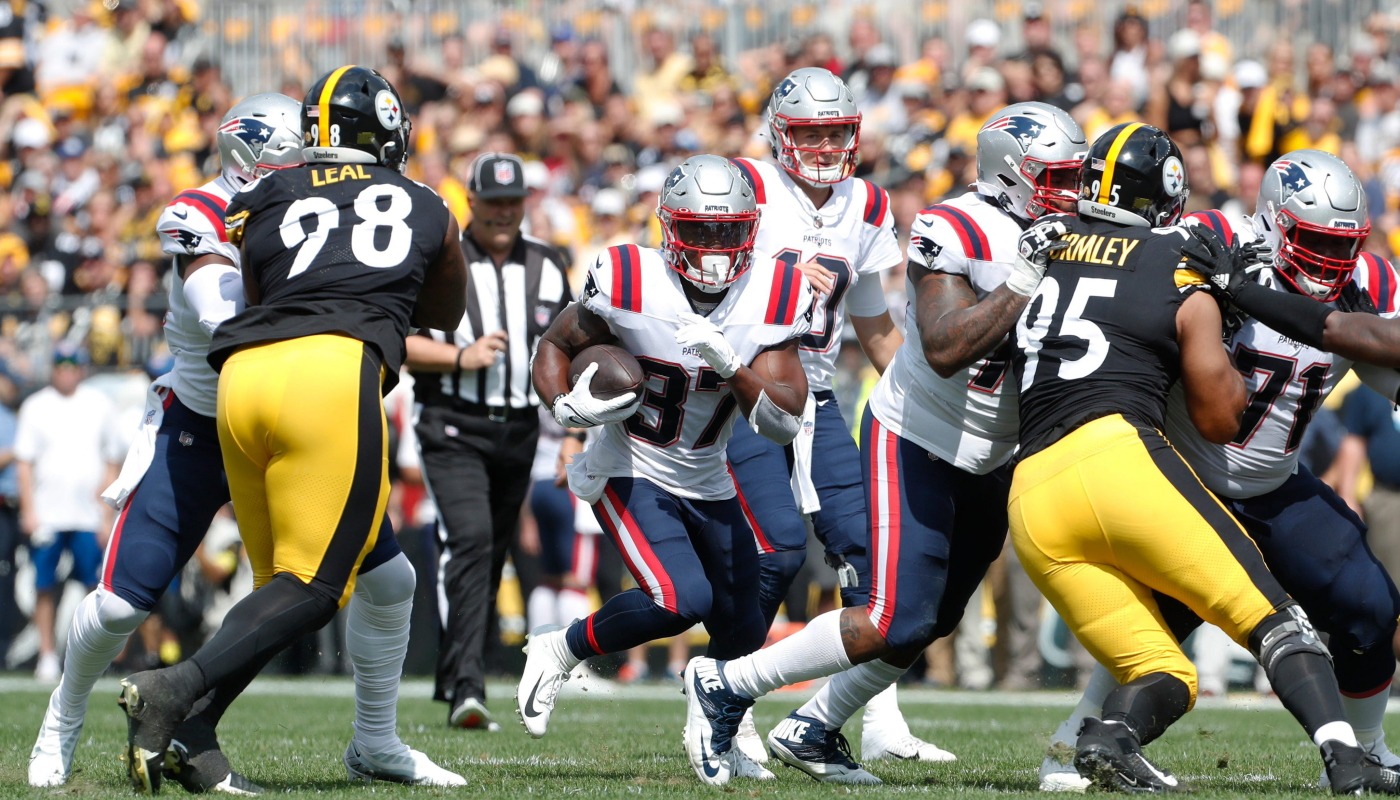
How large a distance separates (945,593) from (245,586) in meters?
6.72

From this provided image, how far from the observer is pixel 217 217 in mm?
5059

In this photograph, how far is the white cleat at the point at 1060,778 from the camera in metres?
4.64

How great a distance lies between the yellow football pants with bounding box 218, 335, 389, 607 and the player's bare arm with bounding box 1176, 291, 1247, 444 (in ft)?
6.84

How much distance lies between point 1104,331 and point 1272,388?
0.73 m

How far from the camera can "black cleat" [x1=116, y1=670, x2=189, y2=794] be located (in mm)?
4258

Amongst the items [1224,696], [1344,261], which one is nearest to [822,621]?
[1344,261]

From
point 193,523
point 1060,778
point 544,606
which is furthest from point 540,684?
point 544,606

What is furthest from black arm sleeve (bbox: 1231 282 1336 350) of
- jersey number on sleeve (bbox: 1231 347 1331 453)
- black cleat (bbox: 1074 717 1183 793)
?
black cleat (bbox: 1074 717 1183 793)

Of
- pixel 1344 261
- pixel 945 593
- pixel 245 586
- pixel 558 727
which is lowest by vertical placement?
pixel 245 586

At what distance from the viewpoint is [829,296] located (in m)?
6.10

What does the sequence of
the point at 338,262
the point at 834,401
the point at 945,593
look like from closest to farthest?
1. the point at 338,262
2. the point at 945,593
3. the point at 834,401

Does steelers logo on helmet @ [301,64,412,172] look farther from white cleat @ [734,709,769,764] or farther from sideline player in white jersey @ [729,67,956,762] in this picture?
white cleat @ [734,709,769,764]

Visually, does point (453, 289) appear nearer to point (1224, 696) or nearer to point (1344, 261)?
point (1344, 261)

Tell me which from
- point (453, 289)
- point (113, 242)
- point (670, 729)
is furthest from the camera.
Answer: point (113, 242)
